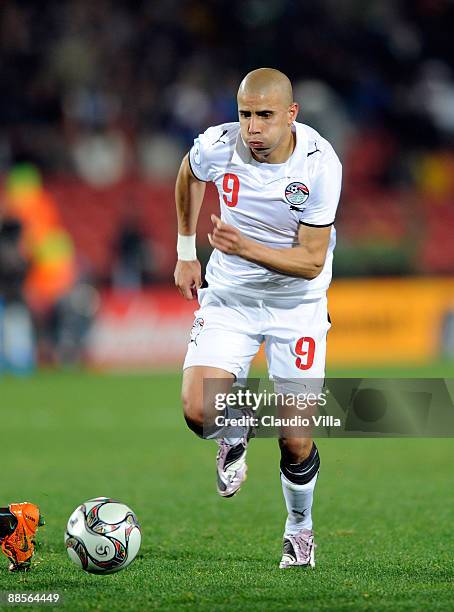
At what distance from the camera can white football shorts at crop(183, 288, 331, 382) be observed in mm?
6117

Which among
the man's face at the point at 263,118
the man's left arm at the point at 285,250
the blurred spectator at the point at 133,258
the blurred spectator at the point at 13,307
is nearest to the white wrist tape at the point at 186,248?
the man's left arm at the point at 285,250

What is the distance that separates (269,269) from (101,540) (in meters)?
1.48

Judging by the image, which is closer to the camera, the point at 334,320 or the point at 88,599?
the point at 88,599

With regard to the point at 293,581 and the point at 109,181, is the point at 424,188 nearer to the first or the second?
the point at 109,181

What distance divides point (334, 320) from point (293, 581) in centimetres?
1497

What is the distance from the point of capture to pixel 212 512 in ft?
25.5

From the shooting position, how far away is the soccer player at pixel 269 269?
5777mm

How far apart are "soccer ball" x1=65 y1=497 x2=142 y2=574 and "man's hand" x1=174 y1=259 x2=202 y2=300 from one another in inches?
56.2

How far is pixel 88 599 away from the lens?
4.98m

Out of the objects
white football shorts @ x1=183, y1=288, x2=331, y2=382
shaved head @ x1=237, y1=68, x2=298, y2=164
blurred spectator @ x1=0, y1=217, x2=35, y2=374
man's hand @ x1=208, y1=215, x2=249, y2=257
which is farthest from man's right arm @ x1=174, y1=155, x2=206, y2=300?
blurred spectator @ x1=0, y1=217, x2=35, y2=374

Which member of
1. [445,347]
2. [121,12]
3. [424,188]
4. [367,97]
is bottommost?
[445,347]

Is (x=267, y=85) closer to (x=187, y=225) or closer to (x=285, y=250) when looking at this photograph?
(x=285, y=250)

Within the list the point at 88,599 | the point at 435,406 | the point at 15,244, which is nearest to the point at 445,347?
the point at 15,244

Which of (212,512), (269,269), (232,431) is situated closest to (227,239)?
(269,269)
